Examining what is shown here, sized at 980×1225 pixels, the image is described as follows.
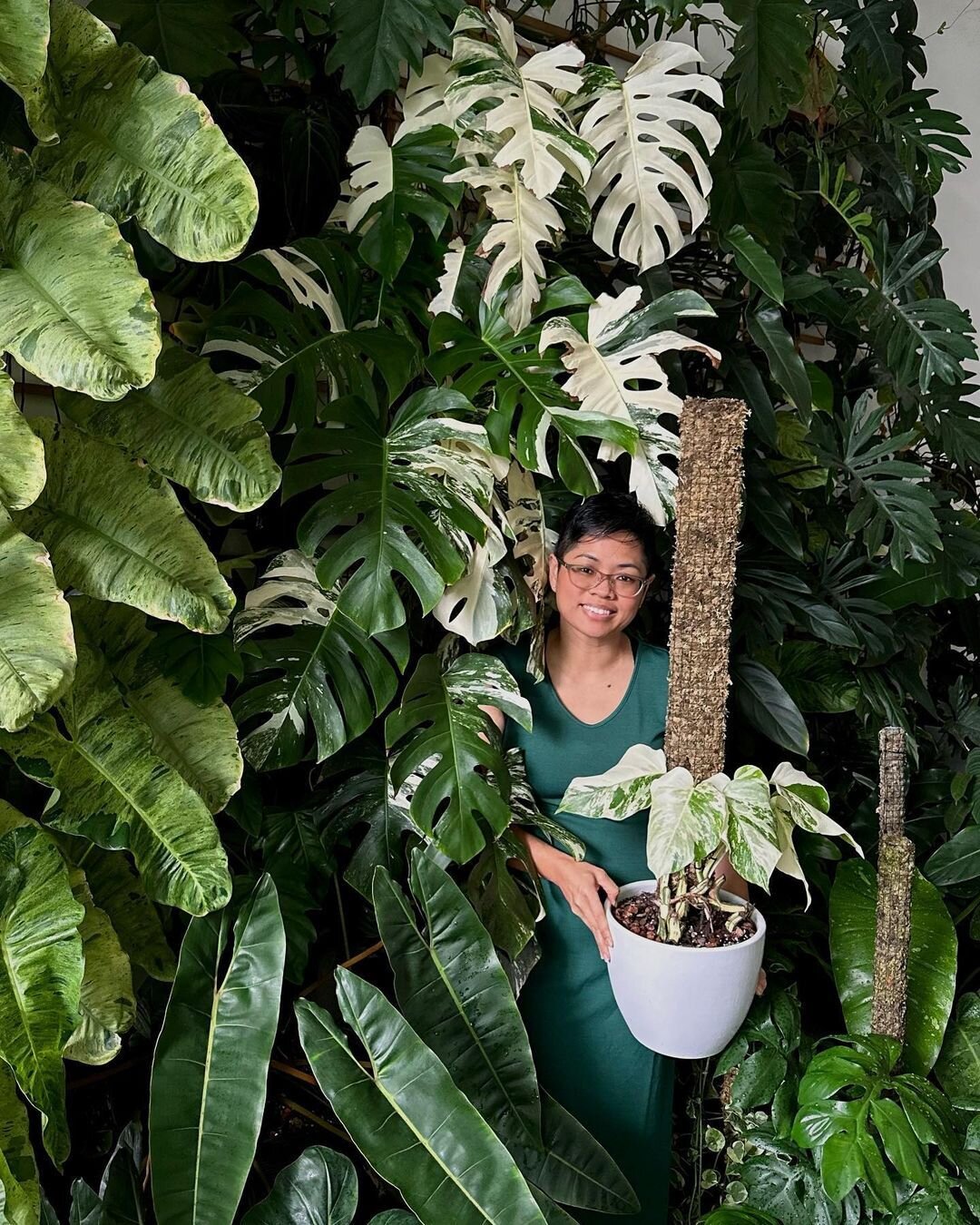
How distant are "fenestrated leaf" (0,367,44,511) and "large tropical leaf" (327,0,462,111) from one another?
69 centimetres

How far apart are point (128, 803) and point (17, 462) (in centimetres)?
38

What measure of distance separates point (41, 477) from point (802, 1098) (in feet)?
4.04

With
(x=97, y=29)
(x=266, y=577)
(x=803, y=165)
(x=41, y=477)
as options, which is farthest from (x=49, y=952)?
(x=803, y=165)

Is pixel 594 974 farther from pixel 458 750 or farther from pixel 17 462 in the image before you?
pixel 17 462

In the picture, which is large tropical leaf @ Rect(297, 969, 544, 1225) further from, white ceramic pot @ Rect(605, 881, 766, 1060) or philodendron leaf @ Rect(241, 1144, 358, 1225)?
white ceramic pot @ Rect(605, 881, 766, 1060)

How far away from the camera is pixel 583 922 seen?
62.6 inches

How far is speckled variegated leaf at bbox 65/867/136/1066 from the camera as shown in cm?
120

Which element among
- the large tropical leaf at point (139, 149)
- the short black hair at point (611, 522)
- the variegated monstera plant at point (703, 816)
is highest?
the large tropical leaf at point (139, 149)

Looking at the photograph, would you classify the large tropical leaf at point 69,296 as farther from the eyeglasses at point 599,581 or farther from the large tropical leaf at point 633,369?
the eyeglasses at point 599,581

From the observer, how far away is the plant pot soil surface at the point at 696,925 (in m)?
1.40

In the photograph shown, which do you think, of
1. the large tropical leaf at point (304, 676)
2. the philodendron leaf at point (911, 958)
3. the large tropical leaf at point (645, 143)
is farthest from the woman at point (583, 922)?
the large tropical leaf at point (645, 143)

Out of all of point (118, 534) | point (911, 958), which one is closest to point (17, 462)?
point (118, 534)

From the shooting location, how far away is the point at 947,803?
7.31 ft

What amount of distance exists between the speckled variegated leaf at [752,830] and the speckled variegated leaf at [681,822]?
0.02 metres
